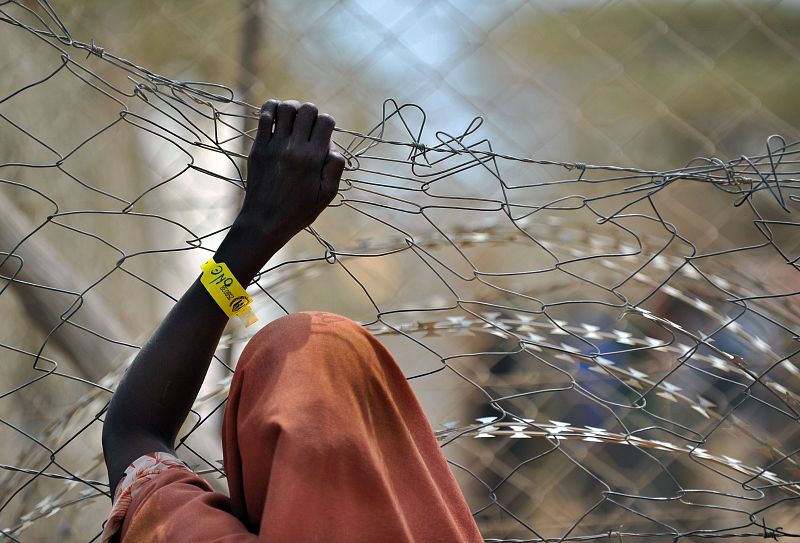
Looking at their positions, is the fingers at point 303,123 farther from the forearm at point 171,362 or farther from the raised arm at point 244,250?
the forearm at point 171,362

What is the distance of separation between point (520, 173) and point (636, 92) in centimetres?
45

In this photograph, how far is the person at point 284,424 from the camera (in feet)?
2.00

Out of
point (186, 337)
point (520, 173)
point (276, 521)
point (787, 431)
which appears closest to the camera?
point (276, 521)

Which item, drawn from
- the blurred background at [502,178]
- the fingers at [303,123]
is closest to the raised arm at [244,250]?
the fingers at [303,123]

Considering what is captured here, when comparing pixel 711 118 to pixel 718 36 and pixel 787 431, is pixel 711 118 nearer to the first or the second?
pixel 718 36

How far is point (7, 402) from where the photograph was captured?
5.29 ft

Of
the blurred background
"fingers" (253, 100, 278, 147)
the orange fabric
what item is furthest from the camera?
the blurred background

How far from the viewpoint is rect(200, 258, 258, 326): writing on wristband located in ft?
2.48

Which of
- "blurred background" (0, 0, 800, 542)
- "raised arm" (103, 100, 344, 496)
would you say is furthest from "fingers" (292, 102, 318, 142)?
"blurred background" (0, 0, 800, 542)

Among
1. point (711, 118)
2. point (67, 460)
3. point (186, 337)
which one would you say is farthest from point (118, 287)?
point (711, 118)

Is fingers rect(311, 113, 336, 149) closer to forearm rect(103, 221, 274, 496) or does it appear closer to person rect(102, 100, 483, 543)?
person rect(102, 100, 483, 543)

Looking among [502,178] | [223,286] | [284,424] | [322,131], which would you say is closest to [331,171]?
[322,131]

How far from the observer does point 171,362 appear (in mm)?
761

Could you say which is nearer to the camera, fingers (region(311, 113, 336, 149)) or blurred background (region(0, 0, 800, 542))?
fingers (region(311, 113, 336, 149))
